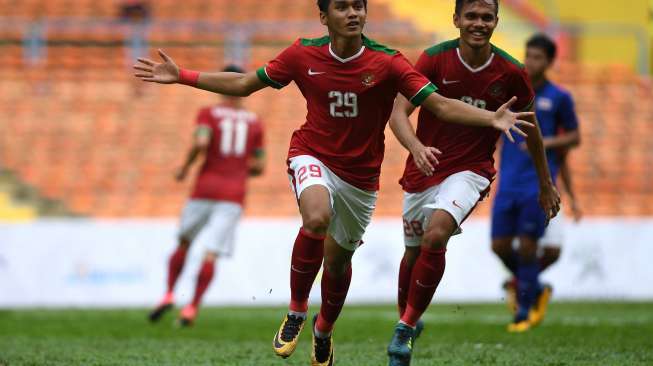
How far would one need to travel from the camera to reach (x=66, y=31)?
21.1 m

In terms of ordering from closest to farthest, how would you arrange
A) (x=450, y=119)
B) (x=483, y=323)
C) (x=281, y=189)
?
(x=450, y=119), (x=483, y=323), (x=281, y=189)

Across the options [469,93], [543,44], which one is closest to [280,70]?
[469,93]

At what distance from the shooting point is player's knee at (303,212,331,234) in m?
6.30

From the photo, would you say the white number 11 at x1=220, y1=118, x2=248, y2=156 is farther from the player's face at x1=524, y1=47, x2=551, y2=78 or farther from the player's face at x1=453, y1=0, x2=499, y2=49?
the player's face at x1=453, y1=0, x2=499, y2=49

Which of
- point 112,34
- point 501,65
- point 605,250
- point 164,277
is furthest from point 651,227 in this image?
point 112,34

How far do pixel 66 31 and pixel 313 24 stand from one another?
4.45 m

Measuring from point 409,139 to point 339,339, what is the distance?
304cm

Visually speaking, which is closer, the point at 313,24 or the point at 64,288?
the point at 64,288

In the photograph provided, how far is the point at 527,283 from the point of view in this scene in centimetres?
997

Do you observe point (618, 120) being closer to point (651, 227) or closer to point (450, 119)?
point (651, 227)

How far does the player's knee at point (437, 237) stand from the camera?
660 cm

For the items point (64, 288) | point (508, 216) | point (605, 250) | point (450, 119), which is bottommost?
point (64, 288)

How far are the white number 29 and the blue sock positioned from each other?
3851mm

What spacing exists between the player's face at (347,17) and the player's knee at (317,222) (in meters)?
0.98
